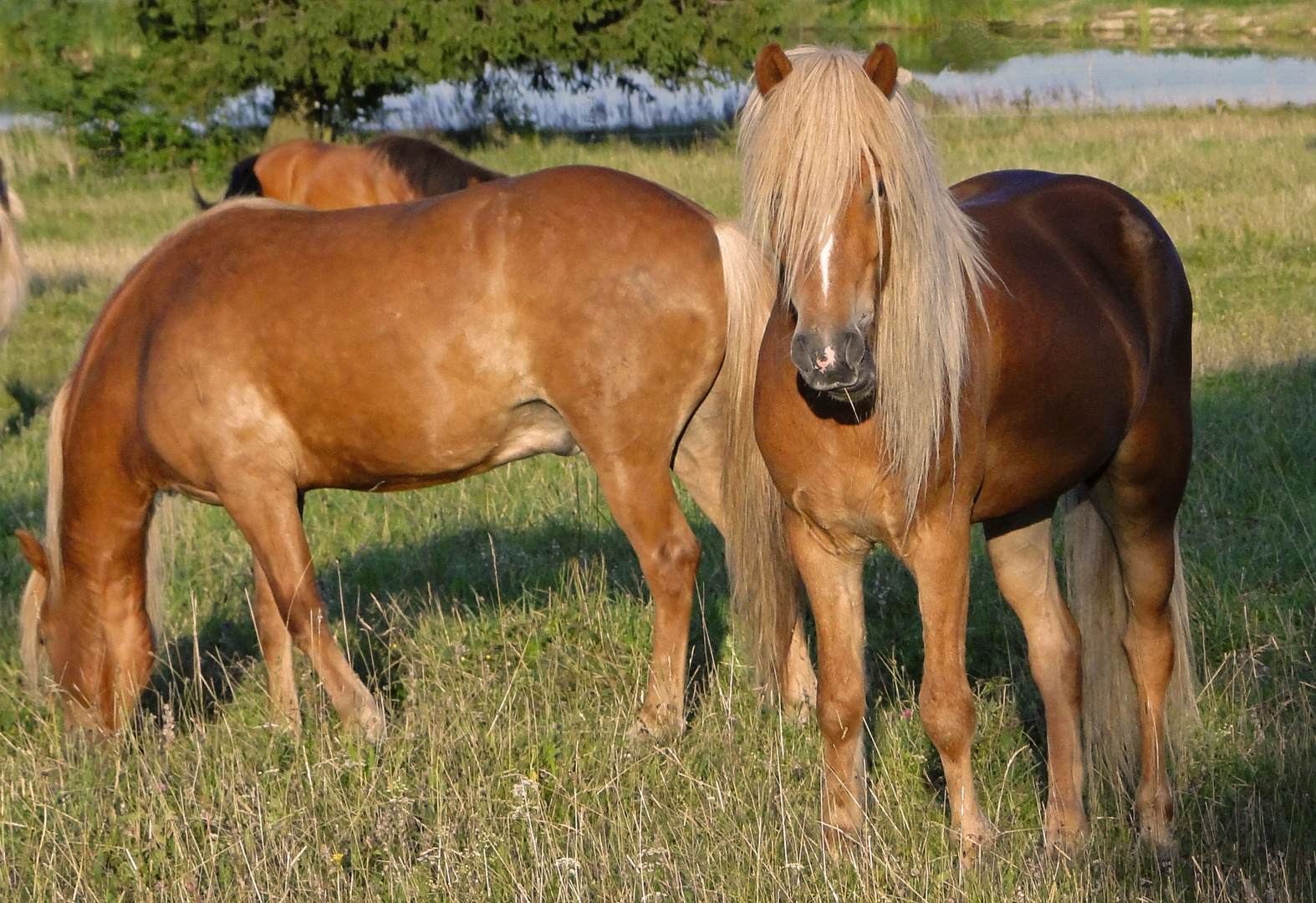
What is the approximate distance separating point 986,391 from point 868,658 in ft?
5.85

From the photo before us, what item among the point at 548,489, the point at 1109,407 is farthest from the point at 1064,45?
the point at 1109,407

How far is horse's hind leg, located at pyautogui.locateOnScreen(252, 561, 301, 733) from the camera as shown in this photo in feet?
14.2

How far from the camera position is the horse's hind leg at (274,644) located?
4336 millimetres

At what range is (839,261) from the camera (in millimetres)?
2543

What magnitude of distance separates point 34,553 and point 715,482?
86.4 inches

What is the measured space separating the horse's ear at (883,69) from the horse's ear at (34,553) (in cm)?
293

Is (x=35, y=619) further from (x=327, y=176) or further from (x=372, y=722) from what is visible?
(x=327, y=176)

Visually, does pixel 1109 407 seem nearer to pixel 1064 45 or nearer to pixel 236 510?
pixel 236 510

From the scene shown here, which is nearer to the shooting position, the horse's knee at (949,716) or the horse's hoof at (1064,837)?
the horse's knee at (949,716)

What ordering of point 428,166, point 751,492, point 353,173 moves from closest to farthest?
point 751,492
point 428,166
point 353,173

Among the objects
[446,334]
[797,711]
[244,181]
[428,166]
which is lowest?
[797,711]

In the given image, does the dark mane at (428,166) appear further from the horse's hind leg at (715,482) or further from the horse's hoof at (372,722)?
the horse's hoof at (372,722)

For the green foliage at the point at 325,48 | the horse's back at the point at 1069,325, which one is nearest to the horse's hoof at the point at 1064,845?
the horse's back at the point at 1069,325

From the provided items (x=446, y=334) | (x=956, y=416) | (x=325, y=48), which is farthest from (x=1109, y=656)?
(x=325, y=48)
